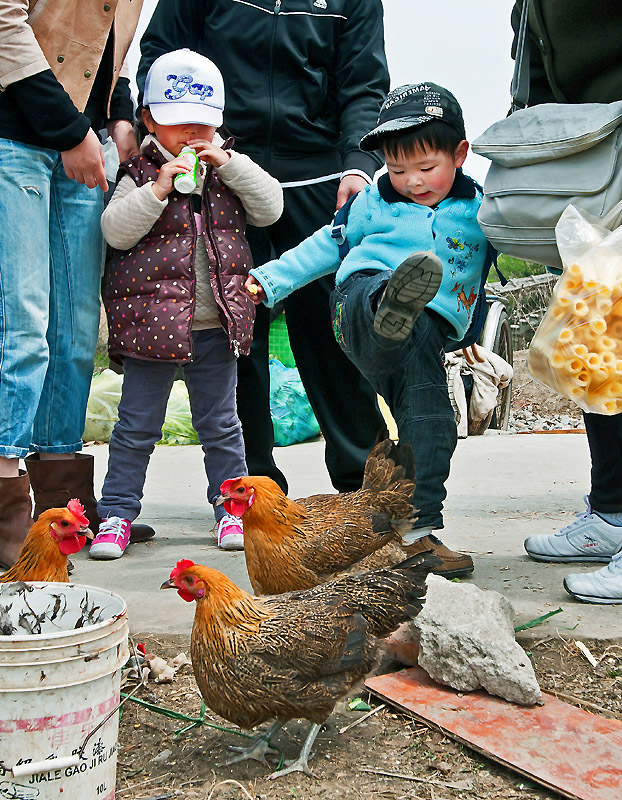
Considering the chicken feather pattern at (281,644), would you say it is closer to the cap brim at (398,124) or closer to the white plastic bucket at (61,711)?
the white plastic bucket at (61,711)

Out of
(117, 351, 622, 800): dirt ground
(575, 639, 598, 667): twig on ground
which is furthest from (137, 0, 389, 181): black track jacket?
(117, 351, 622, 800): dirt ground

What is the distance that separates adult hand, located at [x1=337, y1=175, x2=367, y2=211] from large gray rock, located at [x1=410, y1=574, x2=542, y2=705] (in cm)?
181

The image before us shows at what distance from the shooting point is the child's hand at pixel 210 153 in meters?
3.40

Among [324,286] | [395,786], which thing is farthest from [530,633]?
[324,286]

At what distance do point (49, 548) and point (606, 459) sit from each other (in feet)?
6.40

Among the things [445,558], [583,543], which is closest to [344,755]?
[445,558]

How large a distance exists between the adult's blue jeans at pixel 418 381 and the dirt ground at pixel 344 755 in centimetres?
77

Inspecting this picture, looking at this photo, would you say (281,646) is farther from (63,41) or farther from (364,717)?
(63,41)

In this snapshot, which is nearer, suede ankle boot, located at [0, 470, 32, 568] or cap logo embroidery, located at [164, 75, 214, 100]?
suede ankle boot, located at [0, 470, 32, 568]

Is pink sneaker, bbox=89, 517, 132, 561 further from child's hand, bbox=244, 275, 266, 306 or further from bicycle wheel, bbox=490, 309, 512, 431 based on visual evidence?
bicycle wheel, bbox=490, 309, 512, 431

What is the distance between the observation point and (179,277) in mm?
3443

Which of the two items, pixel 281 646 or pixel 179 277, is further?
pixel 179 277

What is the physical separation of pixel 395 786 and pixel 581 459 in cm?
438

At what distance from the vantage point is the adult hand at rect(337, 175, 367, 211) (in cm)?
354
